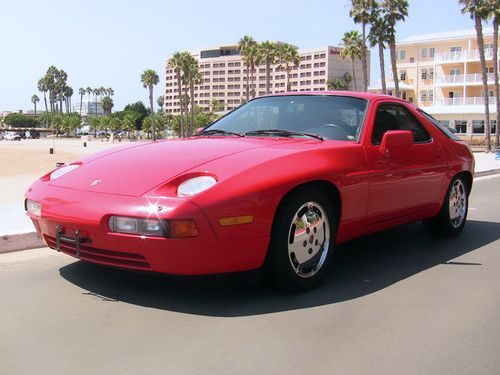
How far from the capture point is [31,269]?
4727mm

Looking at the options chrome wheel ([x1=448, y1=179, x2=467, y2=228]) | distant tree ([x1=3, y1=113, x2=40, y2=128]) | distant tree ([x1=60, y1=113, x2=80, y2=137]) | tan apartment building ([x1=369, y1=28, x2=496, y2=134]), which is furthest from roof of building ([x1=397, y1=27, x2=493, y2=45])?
distant tree ([x1=3, y1=113, x2=40, y2=128])

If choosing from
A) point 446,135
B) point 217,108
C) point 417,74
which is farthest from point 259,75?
point 446,135

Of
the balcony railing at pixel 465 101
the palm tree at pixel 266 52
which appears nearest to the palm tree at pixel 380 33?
the balcony railing at pixel 465 101

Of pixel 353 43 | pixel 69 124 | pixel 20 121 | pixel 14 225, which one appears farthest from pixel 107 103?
pixel 14 225

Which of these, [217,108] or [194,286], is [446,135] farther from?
[217,108]

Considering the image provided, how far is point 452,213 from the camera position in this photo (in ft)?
19.9

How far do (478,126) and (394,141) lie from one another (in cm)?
5841

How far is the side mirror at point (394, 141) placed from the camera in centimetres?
469

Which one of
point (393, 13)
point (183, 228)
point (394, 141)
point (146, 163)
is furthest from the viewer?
point (393, 13)

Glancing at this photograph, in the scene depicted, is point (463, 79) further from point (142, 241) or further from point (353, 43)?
point (142, 241)

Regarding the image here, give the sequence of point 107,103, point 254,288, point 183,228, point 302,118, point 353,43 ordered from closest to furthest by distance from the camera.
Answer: point 183,228 < point 254,288 < point 302,118 < point 353,43 < point 107,103

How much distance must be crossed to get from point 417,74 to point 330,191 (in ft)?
216

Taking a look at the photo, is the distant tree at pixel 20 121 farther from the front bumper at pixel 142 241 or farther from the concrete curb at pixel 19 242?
the front bumper at pixel 142 241

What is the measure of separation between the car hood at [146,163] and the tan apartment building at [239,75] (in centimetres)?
14636
